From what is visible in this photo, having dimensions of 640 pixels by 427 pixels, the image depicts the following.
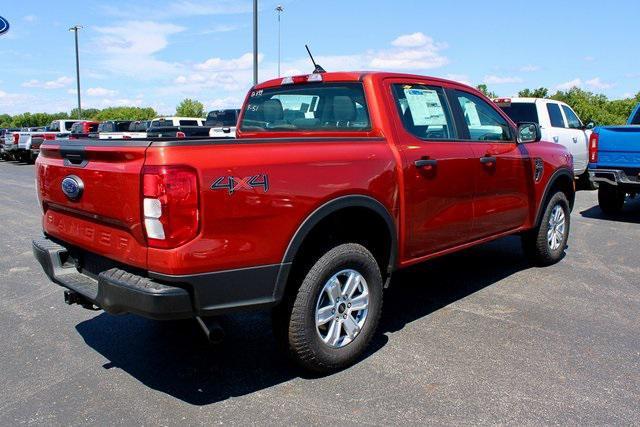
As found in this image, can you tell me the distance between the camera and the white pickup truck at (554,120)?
36.7 feet

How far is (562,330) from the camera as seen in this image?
426 centimetres

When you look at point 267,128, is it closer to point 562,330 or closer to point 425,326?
point 425,326

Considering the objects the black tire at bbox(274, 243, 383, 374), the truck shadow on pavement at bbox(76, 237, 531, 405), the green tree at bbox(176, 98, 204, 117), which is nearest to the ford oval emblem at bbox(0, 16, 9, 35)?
the truck shadow on pavement at bbox(76, 237, 531, 405)

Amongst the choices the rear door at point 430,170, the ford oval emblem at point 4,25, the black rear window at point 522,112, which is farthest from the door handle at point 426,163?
the ford oval emblem at point 4,25

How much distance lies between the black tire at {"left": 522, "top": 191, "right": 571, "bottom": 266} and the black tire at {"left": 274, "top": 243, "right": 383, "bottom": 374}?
2.83 m

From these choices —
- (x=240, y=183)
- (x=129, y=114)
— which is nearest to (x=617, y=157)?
(x=240, y=183)

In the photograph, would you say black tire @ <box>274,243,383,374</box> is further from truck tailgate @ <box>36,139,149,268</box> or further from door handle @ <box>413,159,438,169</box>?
truck tailgate @ <box>36,139,149,268</box>

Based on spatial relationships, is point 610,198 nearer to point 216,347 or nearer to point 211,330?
point 216,347

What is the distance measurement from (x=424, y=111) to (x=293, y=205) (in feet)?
5.54

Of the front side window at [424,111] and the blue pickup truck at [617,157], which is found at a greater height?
the front side window at [424,111]

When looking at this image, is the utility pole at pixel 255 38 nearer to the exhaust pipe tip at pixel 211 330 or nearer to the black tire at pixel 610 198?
the black tire at pixel 610 198

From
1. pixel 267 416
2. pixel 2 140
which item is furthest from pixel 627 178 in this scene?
pixel 2 140

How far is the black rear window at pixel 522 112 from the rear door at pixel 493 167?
6.26 metres

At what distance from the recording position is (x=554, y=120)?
11555mm
